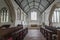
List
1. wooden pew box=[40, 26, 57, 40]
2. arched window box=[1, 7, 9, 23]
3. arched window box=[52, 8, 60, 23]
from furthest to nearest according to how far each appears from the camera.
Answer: arched window box=[52, 8, 60, 23]
arched window box=[1, 7, 9, 23]
wooden pew box=[40, 26, 57, 40]

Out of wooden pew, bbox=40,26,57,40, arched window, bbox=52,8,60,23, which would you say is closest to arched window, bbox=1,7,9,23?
wooden pew, bbox=40,26,57,40

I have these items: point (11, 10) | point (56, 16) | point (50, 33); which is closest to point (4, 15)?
point (11, 10)

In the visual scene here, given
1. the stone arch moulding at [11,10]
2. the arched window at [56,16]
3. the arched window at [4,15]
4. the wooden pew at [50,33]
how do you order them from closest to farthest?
the wooden pew at [50,33] → the stone arch moulding at [11,10] → the arched window at [4,15] → the arched window at [56,16]

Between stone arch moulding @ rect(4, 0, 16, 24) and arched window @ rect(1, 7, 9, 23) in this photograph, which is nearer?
stone arch moulding @ rect(4, 0, 16, 24)

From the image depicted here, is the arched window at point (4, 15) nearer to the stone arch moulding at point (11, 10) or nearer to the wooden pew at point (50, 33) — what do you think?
the stone arch moulding at point (11, 10)

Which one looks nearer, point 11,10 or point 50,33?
point 50,33

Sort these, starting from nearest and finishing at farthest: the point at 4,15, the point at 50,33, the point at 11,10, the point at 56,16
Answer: the point at 50,33
the point at 11,10
the point at 4,15
the point at 56,16

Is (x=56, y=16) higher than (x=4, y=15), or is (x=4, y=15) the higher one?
(x=56, y=16)

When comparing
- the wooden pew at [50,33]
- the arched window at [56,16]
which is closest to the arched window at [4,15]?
the wooden pew at [50,33]

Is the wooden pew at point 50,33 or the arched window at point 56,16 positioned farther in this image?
the arched window at point 56,16

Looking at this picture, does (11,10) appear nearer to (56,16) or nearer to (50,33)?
(50,33)

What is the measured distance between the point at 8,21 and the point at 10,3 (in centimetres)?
237

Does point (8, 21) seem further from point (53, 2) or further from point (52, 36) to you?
point (52, 36)

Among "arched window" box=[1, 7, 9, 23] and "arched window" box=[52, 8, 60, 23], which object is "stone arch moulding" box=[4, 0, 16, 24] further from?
"arched window" box=[52, 8, 60, 23]
